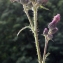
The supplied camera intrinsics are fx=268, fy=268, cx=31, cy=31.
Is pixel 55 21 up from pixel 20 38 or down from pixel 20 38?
down

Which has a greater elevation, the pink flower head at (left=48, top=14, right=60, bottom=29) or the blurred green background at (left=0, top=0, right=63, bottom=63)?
the blurred green background at (left=0, top=0, right=63, bottom=63)

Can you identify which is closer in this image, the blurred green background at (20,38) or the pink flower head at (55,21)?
the pink flower head at (55,21)

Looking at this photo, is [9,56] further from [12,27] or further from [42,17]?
[42,17]

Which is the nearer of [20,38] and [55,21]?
[55,21]

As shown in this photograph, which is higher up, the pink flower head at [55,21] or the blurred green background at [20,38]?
the blurred green background at [20,38]

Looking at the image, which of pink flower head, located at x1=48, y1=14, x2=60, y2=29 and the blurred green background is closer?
pink flower head, located at x1=48, y1=14, x2=60, y2=29

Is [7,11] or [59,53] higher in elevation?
[7,11]

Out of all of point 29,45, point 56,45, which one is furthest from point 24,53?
point 56,45

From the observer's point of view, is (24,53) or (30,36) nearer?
(24,53)
